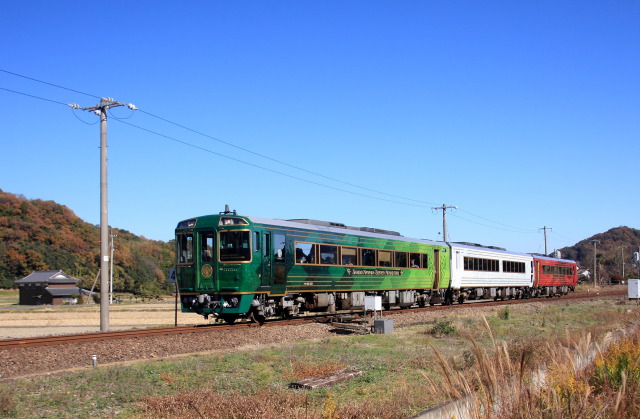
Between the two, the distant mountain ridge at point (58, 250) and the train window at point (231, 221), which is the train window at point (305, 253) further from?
the distant mountain ridge at point (58, 250)

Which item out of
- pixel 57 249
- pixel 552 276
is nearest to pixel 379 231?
pixel 552 276

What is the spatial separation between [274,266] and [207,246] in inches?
85.3

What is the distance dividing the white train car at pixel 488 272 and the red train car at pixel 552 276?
1.47 metres

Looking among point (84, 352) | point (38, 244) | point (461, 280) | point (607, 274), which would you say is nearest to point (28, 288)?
point (38, 244)

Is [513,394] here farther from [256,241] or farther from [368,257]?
[368,257]

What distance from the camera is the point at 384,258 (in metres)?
25.3

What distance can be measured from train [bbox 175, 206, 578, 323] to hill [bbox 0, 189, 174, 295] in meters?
59.1

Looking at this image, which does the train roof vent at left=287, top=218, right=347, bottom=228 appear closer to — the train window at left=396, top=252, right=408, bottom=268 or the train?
the train

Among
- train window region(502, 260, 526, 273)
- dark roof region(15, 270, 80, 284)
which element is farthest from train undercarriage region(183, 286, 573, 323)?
dark roof region(15, 270, 80, 284)

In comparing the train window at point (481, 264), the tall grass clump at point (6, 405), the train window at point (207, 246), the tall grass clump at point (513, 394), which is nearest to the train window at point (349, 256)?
the train window at point (207, 246)

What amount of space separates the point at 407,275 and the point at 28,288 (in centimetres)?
5074

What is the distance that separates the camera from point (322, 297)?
2164cm

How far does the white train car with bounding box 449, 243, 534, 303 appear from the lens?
32.8 metres

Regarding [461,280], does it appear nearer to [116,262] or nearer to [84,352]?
[84,352]
